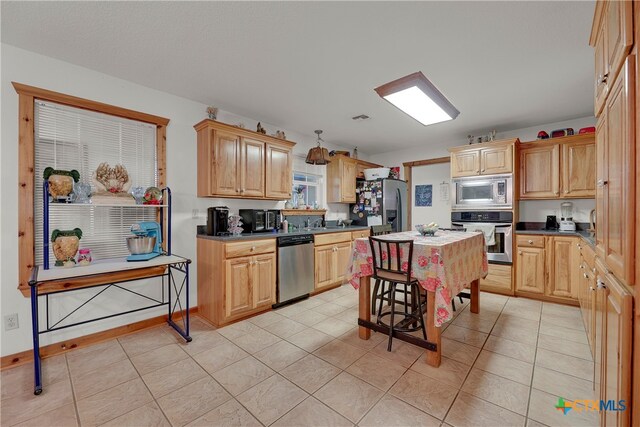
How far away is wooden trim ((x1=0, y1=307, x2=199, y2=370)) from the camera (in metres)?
2.19

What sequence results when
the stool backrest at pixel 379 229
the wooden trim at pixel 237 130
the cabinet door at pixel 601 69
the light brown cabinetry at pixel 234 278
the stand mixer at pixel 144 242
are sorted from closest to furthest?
the cabinet door at pixel 601 69
the stand mixer at pixel 144 242
the light brown cabinetry at pixel 234 278
the wooden trim at pixel 237 130
the stool backrest at pixel 379 229

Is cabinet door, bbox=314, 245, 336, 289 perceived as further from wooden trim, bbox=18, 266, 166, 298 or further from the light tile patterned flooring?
wooden trim, bbox=18, 266, 166, 298

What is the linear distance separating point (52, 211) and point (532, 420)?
3.93m

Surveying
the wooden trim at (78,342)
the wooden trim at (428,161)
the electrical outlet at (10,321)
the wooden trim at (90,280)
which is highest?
the wooden trim at (428,161)

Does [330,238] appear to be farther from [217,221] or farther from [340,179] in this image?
[217,221]

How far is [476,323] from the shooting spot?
9.63ft

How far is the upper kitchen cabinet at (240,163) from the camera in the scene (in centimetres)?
314

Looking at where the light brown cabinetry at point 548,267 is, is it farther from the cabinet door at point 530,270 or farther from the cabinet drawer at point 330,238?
the cabinet drawer at point 330,238

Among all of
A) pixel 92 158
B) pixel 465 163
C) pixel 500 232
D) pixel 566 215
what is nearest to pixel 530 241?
pixel 500 232

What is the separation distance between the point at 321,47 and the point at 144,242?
2333 mm

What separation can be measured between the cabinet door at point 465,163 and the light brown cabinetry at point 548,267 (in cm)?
118

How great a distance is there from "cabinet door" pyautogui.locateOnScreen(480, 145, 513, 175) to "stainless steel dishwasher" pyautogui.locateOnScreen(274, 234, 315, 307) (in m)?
2.86

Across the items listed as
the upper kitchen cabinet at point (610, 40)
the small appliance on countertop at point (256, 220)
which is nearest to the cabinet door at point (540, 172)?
the upper kitchen cabinet at point (610, 40)

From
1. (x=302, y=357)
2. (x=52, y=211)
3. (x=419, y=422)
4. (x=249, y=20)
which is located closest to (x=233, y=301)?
(x=302, y=357)
